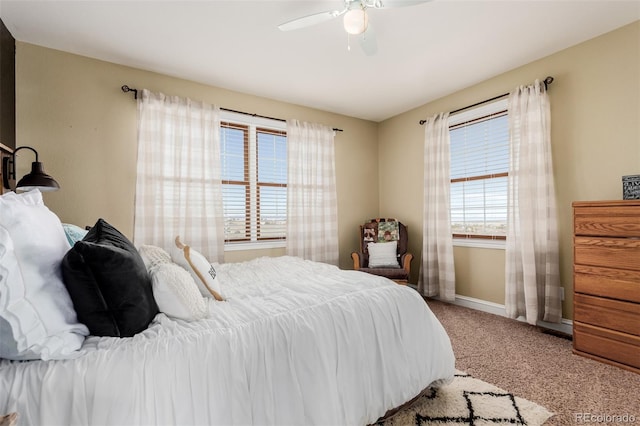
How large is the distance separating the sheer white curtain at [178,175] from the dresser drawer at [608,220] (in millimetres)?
3335

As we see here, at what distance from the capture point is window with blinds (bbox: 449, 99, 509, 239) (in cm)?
341

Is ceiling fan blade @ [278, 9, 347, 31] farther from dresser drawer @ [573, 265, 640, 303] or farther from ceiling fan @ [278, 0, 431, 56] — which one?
dresser drawer @ [573, 265, 640, 303]

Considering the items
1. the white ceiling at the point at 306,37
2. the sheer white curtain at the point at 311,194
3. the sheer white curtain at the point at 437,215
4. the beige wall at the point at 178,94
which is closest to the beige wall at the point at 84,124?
the beige wall at the point at 178,94

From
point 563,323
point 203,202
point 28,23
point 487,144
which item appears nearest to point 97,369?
point 203,202

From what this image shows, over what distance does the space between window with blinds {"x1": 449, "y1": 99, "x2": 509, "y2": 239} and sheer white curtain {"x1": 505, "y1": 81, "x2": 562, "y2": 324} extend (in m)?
0.22

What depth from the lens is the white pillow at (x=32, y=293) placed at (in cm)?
96

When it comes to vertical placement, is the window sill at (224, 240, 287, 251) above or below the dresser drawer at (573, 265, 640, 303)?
above

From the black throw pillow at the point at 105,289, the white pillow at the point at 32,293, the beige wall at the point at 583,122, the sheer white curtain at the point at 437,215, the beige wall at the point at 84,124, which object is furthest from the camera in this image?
the sheer white curtain at the point at 437,215

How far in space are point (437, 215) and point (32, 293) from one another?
149 inches

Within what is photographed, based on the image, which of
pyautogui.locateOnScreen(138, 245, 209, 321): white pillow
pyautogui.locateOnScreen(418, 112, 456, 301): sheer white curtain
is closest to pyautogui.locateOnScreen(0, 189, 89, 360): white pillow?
pyautogui.locateOnScreen(138, 245, 209, 321): white pillow

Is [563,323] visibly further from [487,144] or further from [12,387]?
[12,387]

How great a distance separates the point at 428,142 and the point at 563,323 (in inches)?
96.7

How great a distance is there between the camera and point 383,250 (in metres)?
4.01

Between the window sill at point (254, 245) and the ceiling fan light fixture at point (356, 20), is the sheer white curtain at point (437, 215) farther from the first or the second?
the ceiling fan light fixture at point (356, 20)
